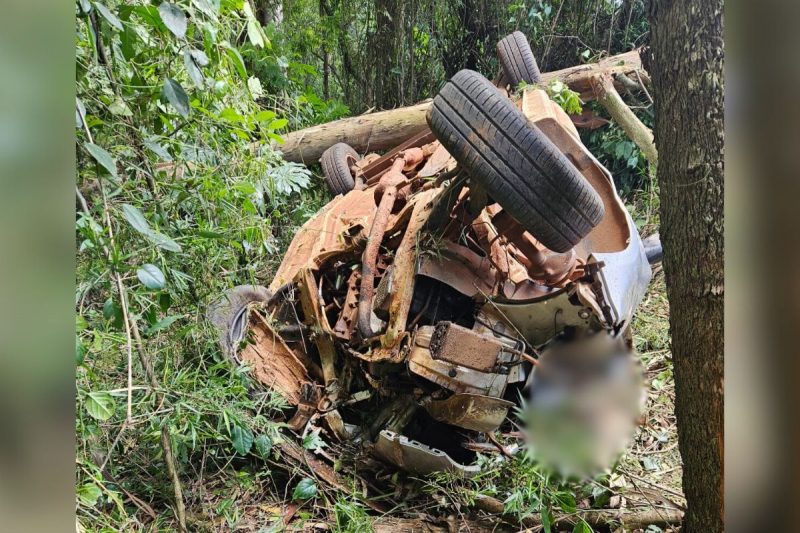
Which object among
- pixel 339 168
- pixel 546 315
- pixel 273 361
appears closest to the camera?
pixel 546 315

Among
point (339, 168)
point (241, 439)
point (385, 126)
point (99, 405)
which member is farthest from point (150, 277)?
point (339, 168)

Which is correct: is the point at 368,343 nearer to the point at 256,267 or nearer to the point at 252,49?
the point at 256,267

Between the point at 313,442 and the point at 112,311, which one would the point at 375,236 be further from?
the point at 112,311

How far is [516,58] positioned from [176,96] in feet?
2.07

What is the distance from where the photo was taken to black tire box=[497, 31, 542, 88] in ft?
3.24

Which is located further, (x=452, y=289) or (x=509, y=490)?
(x=452, y=289)

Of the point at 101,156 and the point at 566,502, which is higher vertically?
the point at 101,156

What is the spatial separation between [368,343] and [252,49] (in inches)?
29.3

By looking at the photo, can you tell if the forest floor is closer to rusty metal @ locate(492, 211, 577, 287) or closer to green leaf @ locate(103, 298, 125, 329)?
rusty metal @ locate(492, 211, 577, 287)

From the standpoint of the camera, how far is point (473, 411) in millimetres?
1040

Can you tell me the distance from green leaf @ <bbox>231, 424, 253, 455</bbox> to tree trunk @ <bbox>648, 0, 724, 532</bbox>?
801mm

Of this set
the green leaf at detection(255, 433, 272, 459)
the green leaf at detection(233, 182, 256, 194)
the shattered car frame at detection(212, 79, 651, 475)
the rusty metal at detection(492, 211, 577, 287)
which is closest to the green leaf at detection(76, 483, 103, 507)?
the green leaf at detection(255, 433, 272, 459)

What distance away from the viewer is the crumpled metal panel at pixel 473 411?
1.00 metres
